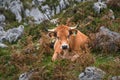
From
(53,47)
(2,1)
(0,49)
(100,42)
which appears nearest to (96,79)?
(100,42)

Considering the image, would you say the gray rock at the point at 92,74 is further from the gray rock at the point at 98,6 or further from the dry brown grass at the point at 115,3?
the dry brown grass at the point at 115,3

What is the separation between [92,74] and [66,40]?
3521 mm

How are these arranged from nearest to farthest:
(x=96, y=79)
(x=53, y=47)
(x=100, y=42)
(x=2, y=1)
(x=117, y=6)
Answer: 1. (x=96, y=79)
2. (x=100, y=42)
3. (x=53, y=47)
4. (x=117, y=6)
5. (x=2, y=1)

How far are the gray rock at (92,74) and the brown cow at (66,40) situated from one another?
2329 millimetres

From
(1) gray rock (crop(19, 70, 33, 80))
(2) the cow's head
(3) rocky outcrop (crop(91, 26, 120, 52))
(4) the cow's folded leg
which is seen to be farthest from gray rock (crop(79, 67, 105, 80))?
(3) rocky outcrop (crop(91, 26, 120, 52))

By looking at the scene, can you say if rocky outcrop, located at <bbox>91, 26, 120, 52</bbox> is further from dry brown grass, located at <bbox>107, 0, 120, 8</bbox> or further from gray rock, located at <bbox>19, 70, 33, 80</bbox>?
dry brown grass, located at <bbox>107, 0, 120, 8</bbox>

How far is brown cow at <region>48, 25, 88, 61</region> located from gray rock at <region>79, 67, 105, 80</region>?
2.33m

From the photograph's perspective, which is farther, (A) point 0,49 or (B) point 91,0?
(B) point 91,0

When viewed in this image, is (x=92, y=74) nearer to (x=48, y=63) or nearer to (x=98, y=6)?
(x=48, y=63)

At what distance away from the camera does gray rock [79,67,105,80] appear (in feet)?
39.5

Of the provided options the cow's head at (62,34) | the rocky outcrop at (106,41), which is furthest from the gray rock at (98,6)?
the cow's head at (62,34)

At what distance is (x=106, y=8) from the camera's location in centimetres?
2448

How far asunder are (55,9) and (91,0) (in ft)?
96.7

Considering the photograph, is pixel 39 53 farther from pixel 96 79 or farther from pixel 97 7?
pixel 97 7
